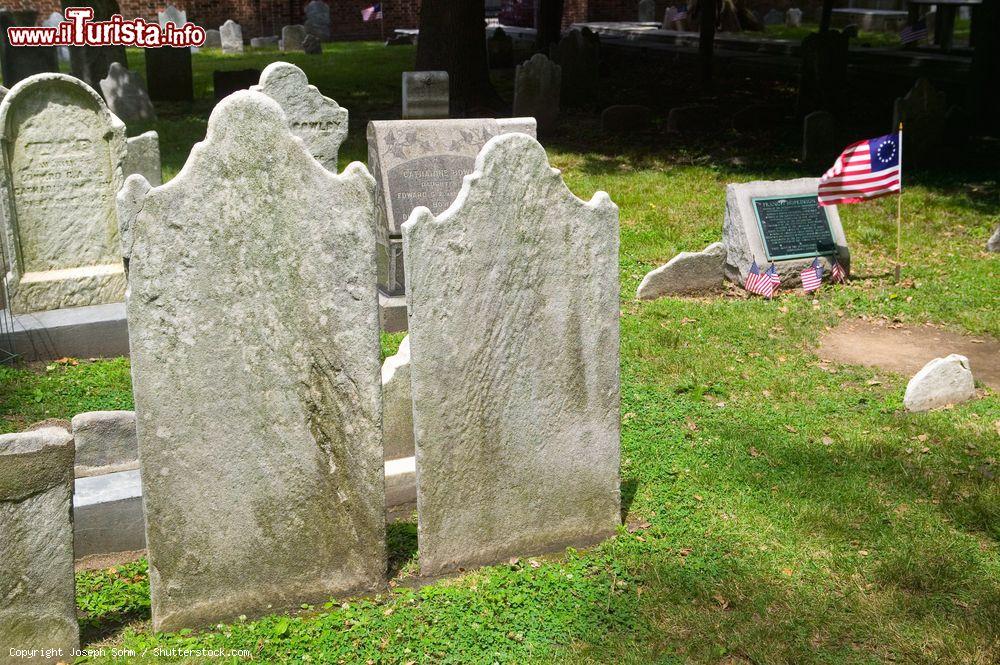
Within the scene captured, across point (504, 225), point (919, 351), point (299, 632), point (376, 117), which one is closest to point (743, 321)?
point (919, 351)

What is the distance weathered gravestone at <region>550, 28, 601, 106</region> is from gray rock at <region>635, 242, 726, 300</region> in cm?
1041

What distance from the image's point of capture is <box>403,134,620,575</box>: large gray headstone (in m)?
4.57

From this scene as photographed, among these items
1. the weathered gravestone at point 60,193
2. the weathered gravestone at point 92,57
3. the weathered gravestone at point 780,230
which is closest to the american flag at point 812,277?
the weathered gravestone at point 780,230

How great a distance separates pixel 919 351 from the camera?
8.14 meters

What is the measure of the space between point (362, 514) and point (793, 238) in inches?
245

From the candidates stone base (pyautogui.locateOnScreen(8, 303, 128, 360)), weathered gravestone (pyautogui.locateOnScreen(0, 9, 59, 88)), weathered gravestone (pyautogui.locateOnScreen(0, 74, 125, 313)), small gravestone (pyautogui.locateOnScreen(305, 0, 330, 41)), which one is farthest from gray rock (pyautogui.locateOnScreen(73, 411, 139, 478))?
small gravestone (pyautogui.locateOnScreen(305, 0, 330, 41))

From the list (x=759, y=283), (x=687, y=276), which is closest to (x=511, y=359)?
(x=687, y=276)

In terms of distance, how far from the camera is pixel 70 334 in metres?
8.08

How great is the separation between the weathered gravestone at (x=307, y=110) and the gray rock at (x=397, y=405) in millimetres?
3348

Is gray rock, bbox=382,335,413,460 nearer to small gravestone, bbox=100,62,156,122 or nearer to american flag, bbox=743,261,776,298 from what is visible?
american flag, bbox=743,261,776,298

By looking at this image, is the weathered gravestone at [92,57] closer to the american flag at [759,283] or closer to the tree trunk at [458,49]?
the tree trunk at [458,49]

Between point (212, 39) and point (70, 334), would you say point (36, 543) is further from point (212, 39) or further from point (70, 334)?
point (212, 39)

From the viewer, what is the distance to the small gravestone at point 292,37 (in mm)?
29422

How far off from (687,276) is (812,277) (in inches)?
45.0
